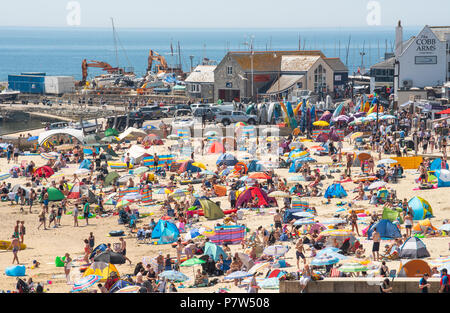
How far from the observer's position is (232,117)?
47719 mm

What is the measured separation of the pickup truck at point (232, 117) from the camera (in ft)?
156

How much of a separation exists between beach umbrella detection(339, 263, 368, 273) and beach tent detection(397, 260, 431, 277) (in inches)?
32.5

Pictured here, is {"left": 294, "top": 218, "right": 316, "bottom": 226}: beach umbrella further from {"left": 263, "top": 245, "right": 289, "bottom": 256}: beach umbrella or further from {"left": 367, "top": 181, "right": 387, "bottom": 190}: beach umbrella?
{"left": 367, "top": 181, "right": 387, "bottom": 190}: beach umbrella

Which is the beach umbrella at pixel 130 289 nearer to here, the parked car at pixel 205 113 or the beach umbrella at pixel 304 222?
the beach umbrella at pixel 304 222

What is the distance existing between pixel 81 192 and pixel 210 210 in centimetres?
722

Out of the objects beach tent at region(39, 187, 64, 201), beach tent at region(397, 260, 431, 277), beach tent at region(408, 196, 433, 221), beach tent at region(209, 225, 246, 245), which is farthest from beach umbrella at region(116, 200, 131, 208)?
beach tent at region(397, 260, 431, 277)

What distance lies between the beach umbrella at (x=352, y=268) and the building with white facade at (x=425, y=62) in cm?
3634

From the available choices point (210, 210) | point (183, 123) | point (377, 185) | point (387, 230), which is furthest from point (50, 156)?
point (387, 230)

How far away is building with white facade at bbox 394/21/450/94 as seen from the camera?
170 ft

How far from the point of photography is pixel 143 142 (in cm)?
4294

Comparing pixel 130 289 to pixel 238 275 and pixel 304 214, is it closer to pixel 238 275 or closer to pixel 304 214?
pixel 238 275
